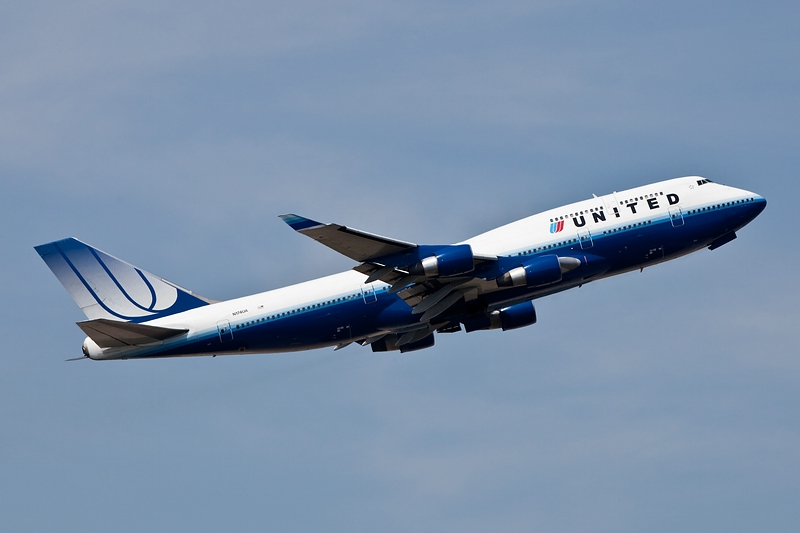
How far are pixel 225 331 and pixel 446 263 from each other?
13.2 meters

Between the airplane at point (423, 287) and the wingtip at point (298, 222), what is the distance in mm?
4899

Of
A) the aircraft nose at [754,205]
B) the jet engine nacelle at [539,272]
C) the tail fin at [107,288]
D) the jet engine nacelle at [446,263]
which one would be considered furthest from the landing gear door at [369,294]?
the aircraft nose at [754,205]

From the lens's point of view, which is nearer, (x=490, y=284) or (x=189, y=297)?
(x=490, y=284)

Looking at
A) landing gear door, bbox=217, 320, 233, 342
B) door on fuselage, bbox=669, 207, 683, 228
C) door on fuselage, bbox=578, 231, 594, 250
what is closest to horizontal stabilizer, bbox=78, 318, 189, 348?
landing gear door, bbox=217, 320, 233, 342

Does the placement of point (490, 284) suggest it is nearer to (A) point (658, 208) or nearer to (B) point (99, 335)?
(A) point (658, 208)

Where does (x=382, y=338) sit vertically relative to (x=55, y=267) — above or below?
below

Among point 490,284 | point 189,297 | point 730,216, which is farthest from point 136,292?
point 730,216

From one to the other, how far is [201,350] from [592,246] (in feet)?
71.7

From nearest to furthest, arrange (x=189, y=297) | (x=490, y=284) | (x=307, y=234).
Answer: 1. (x=307, y=234)
2. (x=490, y=284)
3. (x=189, y=297)

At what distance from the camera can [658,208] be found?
5547 cm

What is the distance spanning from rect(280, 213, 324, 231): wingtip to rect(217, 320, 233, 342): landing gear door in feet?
34.5

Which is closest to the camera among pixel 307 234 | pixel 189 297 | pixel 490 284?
pixel 307 234

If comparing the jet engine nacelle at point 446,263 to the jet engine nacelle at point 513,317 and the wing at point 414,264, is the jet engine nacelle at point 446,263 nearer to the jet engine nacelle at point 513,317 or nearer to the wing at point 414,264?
the wing at point 414,264

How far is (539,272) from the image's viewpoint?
52.2 metres
